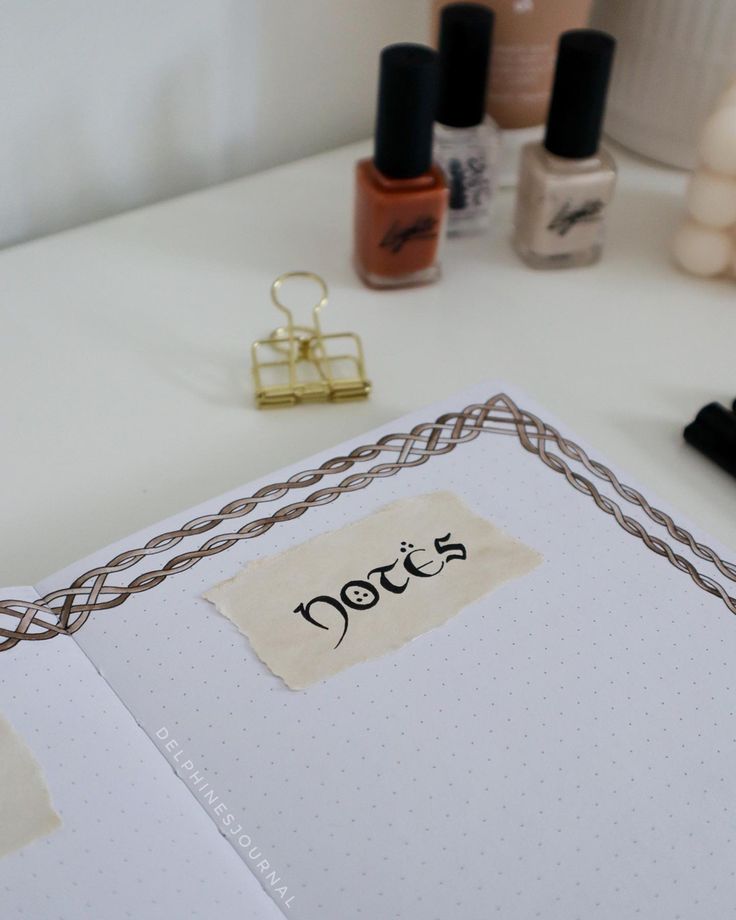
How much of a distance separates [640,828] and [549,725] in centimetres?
5

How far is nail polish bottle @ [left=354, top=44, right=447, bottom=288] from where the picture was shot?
0.56 m

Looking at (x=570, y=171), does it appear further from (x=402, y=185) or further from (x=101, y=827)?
(x=101, y=827)

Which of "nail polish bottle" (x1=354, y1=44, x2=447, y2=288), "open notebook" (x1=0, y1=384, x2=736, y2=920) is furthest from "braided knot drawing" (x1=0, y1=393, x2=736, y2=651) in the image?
"nail polish bottle" (x1=354, y1=44, x2=447, y2=288)

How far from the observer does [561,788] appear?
14.9 inches

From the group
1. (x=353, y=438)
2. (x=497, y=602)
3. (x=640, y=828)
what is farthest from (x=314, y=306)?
(x=640, y=828)

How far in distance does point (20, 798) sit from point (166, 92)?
0.47m

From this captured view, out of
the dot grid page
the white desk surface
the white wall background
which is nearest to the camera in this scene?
the dot grid page

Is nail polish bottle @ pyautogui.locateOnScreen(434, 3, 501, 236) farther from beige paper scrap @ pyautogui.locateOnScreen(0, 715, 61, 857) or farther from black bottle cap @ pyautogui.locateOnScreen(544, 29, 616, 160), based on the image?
beige paper scrap @ pyautogui.locateOnScreen(0, 715, 61, 857)

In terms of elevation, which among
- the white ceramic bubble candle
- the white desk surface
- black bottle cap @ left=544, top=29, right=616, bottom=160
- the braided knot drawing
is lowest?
the white desk surface

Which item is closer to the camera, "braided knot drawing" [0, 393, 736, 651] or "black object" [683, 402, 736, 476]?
"braided knot drawing" [0, 393, 736, 651]

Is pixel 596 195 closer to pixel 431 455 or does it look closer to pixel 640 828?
pixel 431 455

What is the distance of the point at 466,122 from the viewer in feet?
2.10

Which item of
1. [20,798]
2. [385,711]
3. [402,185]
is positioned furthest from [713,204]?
[20,798]

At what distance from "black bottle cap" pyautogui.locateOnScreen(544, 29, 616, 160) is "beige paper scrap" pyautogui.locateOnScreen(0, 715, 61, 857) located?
450mm
